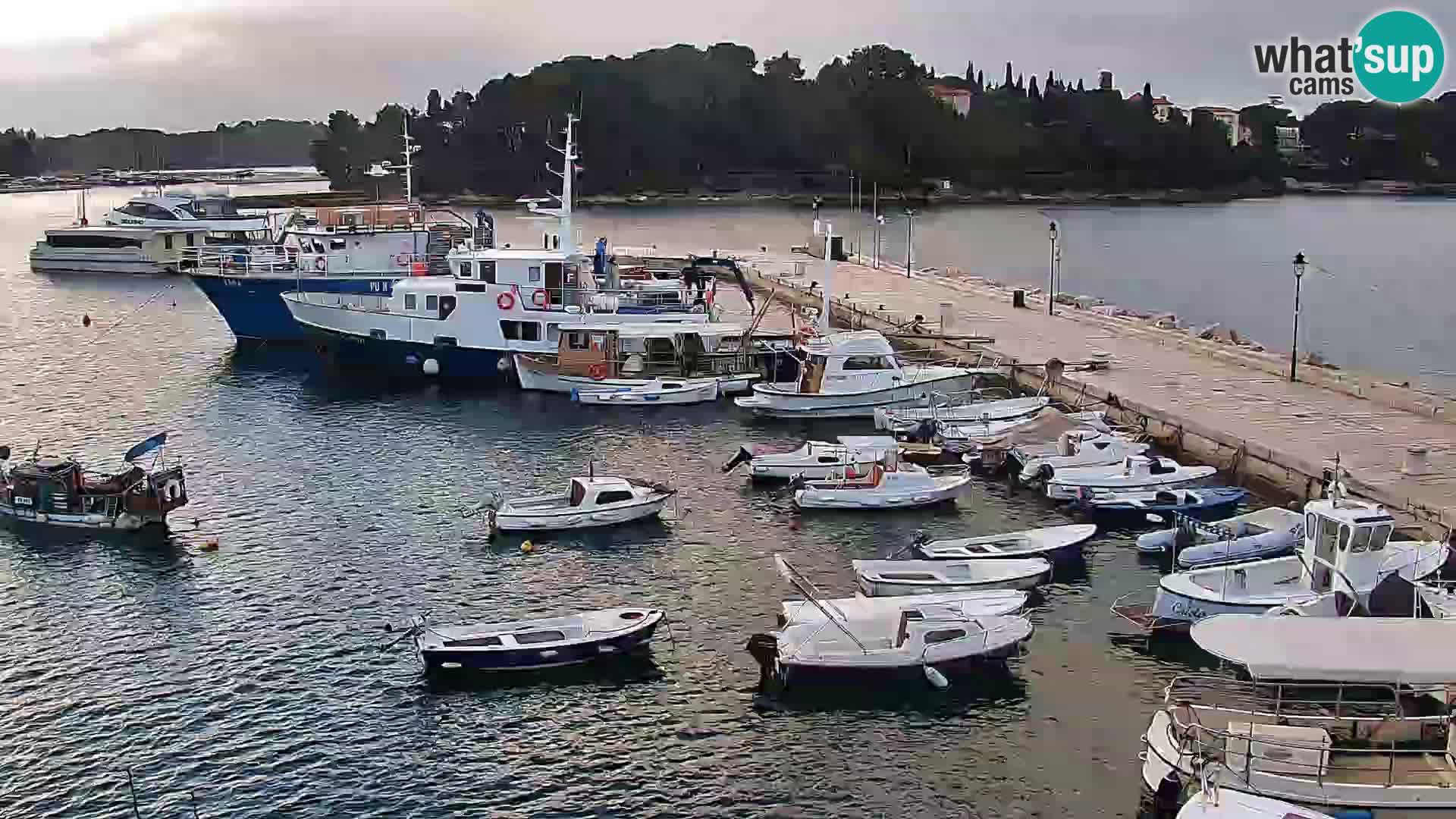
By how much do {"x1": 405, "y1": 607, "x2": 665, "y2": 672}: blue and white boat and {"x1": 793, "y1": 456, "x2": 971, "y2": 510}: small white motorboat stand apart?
8.76m

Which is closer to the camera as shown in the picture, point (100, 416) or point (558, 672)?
point (558, 672)

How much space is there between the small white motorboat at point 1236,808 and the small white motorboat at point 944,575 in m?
10.0

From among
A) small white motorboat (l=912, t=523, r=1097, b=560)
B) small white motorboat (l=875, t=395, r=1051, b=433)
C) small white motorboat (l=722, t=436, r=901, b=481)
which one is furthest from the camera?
small white motorboat (l=875, t=395, r=1051, b=433)

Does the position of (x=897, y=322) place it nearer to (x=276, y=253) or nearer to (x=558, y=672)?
(x=276, y=253)

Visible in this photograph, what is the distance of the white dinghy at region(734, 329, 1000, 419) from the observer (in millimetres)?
40812

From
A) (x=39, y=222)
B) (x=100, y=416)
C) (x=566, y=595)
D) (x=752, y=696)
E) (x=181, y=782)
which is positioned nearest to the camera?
(x=181, y=782)

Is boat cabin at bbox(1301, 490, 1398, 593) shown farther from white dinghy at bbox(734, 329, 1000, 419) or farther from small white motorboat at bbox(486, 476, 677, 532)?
white dinghy at bbox(734, 329, 1000, 419)

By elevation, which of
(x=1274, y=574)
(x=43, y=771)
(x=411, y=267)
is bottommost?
(x=43, y=771)

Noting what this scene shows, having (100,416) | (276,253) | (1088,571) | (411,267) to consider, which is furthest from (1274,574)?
(276,253)

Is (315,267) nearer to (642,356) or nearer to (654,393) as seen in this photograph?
(642,356)

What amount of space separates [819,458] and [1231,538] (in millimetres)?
10329

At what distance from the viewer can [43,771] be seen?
19875 millimetres

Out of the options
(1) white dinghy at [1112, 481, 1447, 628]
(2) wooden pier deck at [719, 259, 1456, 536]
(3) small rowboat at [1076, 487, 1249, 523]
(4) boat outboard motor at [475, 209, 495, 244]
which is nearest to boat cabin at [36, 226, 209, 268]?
(4) boat outboard motor at [475, 209, 495, 244]

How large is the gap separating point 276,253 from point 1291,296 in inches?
2402
